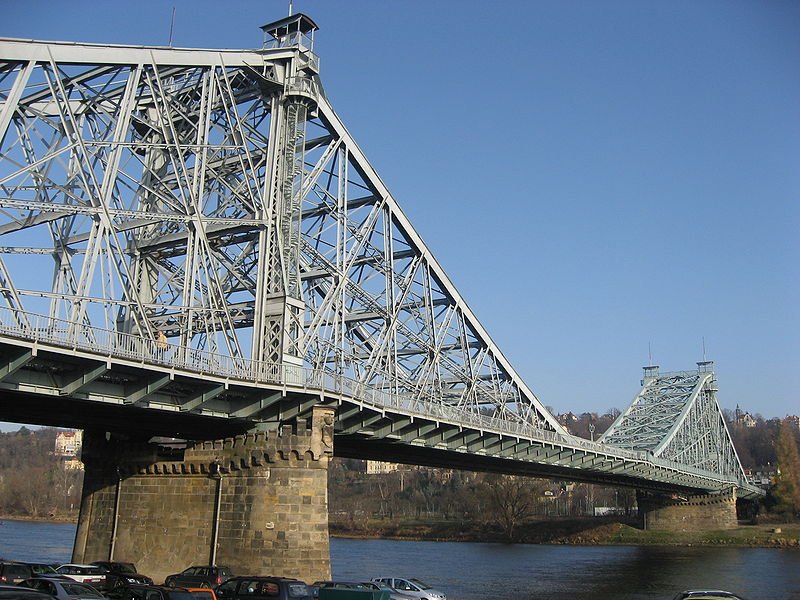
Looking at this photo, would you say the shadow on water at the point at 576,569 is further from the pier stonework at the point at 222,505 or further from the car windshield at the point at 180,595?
the car windshield at the point at 180,595

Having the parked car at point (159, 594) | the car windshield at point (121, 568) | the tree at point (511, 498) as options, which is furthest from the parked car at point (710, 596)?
the tree at point (511, 498)

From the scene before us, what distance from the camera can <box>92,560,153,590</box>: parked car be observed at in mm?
30009

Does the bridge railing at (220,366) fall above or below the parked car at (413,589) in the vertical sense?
above

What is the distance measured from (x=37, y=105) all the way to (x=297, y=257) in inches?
593

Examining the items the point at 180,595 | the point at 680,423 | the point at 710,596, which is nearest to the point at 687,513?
the point at 680,423

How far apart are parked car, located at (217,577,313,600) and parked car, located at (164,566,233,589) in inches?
99.1

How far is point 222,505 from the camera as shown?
3600cm

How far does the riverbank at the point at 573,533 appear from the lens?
347 feet

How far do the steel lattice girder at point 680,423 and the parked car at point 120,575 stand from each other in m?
91.4

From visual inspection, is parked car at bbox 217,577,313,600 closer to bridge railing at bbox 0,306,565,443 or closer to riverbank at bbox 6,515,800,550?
bridge railing at bbox 0,306,565,443

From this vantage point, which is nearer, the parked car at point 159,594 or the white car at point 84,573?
the parked car at point 159,594

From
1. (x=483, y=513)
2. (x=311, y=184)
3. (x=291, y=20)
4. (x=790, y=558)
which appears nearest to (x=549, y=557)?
(x=790, y=558)

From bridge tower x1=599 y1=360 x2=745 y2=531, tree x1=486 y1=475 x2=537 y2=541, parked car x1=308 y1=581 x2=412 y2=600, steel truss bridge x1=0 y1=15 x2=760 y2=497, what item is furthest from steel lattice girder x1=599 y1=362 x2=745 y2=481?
parked car x1=308 y1=581 x2=412 y2=600

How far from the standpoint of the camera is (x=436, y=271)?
59906mm
